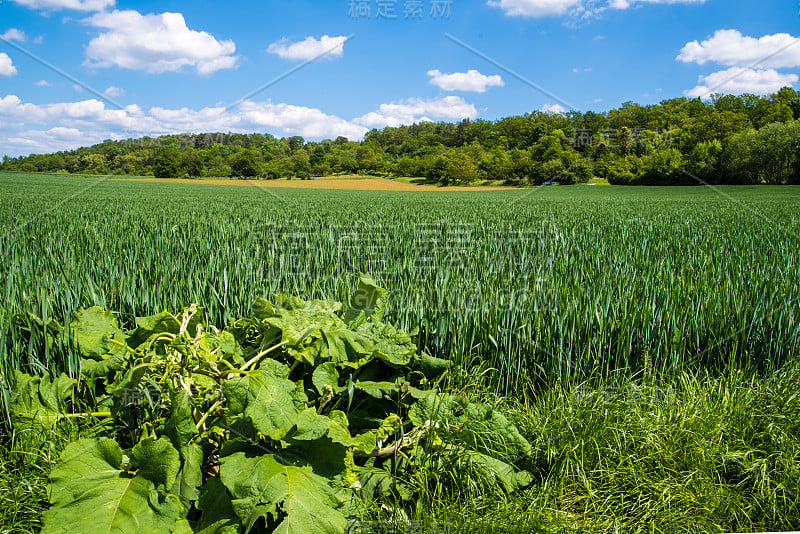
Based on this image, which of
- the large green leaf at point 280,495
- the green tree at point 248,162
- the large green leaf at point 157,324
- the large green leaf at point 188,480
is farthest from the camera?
the green tree at point 248,162

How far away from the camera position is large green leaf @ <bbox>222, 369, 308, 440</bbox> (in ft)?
4.47

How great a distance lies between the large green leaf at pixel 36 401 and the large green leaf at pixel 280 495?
906 millimetres

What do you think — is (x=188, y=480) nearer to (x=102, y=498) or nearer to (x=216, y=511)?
(x=216, y=511)

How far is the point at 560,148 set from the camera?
58.8 feet

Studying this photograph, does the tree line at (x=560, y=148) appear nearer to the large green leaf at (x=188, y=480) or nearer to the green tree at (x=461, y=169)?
the green tree at (x=461, y=169)

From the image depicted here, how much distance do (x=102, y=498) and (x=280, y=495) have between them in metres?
0.54

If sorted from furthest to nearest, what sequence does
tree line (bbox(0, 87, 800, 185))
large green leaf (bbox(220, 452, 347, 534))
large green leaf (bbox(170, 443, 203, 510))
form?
tree line (bbox(0, 87, 800, 185)) → large green leaf (bbox(170, 443, 203, 510)) → large green leaf (bbox(220, 452, 347, 534))

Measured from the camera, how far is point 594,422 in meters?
1.92

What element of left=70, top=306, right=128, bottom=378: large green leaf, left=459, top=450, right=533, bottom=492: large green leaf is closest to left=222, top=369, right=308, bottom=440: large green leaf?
left=70, top=306, right=128, bottom=378: large green leaf

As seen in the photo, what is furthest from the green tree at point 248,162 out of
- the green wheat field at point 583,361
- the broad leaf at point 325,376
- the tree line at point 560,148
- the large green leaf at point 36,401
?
the broad leaf at point 325,376

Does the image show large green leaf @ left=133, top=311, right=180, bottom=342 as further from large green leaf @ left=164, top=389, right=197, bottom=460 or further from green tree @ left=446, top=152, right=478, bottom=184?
green tree @ left=446, top=152, right=478, bottom=184

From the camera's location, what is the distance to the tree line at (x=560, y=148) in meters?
14.4

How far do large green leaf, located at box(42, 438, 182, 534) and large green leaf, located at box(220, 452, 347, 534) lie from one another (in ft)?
0.69

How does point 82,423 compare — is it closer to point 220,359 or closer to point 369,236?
point 220,359
